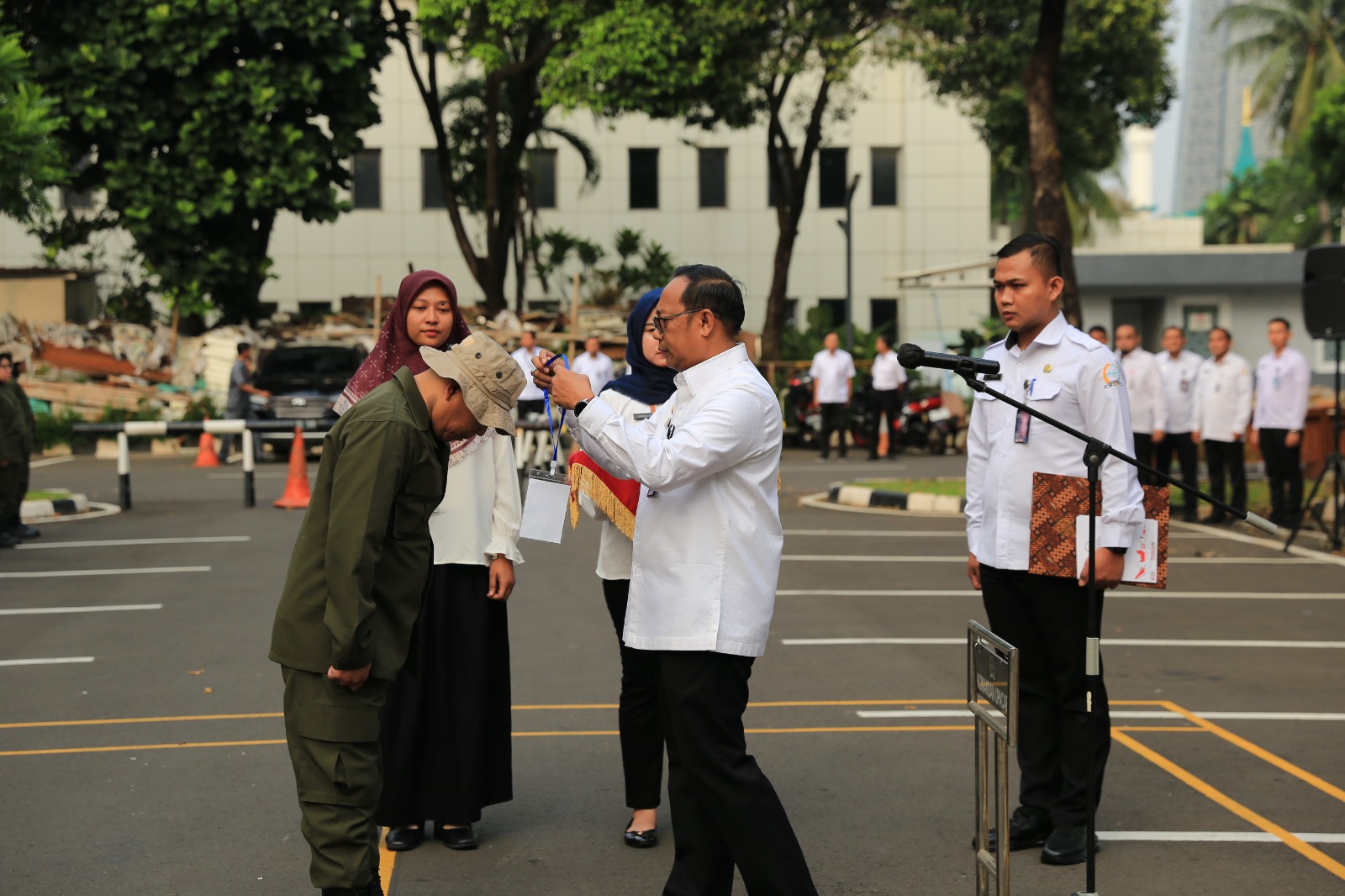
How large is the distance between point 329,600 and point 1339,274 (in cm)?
1142

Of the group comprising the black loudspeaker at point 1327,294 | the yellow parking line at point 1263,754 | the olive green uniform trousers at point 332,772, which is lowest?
the yellow parking line at point 1263,754

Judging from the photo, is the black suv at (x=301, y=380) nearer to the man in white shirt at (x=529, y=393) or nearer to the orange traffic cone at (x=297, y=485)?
the man in white shirt at (x=529, y=393)

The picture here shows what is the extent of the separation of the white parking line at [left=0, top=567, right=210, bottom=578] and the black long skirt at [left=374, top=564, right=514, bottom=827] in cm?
726

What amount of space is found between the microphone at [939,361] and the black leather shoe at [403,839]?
2532 mm

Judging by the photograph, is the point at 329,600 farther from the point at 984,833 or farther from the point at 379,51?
the point at 379,51

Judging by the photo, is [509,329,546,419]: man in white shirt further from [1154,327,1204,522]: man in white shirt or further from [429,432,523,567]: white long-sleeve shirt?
[429,432,523,567]: white long-sleeve shirt

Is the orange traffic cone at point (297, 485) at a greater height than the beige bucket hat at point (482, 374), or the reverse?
the beige bucket hat at point (482, 374)

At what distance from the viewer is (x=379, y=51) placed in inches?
1179

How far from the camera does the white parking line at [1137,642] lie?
360 inches

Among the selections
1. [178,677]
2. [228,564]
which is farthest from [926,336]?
[178,677]

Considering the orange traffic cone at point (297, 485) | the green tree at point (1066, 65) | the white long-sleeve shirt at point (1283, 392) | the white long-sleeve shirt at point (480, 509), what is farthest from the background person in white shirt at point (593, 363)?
the white long-sleeve shirt at point (480, 509)

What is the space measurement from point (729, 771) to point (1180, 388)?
13.1m

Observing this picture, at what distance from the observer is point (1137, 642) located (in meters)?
9.27

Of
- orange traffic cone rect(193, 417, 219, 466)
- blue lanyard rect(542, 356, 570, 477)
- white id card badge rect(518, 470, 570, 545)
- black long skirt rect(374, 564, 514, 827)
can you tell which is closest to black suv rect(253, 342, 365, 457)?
orange traffic cone rect(193, 417, 219, 466)
